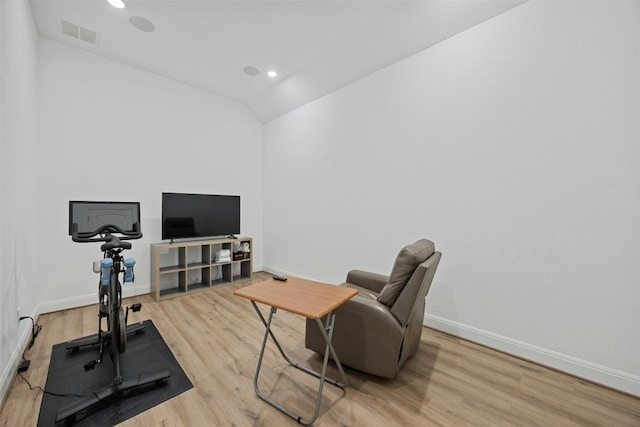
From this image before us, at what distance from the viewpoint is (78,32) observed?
2.96 meters

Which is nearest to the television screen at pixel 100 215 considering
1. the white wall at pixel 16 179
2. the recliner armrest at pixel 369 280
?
the white wall at pixel 16 179

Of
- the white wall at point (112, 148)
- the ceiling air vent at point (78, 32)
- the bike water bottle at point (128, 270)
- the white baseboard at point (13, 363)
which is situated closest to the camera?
the white baseboard at point (13, 363)

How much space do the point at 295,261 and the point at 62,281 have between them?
2.98m

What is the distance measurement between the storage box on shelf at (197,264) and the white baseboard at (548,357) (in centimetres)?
308

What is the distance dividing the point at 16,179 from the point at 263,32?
2.68m

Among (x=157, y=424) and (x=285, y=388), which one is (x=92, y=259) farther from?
(x=285, y=388)

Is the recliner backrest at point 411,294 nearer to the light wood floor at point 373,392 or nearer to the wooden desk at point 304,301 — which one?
the wooden desk at point 304,301

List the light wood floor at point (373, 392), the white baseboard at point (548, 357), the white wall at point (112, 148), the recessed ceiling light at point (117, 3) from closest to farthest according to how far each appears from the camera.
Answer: the light wood floor at point (373, 392) → the white baseboard at point (548, 357) → the recessed ceiling light at point (117, 3) → the white wall at point (112, 148)

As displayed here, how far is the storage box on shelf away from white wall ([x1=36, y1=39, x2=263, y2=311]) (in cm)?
27

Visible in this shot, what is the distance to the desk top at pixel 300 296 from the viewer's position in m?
1.46

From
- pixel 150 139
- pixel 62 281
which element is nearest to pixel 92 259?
pixel 62 281

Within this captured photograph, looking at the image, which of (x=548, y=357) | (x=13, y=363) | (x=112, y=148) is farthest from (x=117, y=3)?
(x=548, y=357)

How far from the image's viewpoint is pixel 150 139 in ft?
12.5

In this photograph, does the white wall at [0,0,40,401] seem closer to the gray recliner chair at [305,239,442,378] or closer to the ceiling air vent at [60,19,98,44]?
Result: the ceiling air vent at [60,19,98,44]
